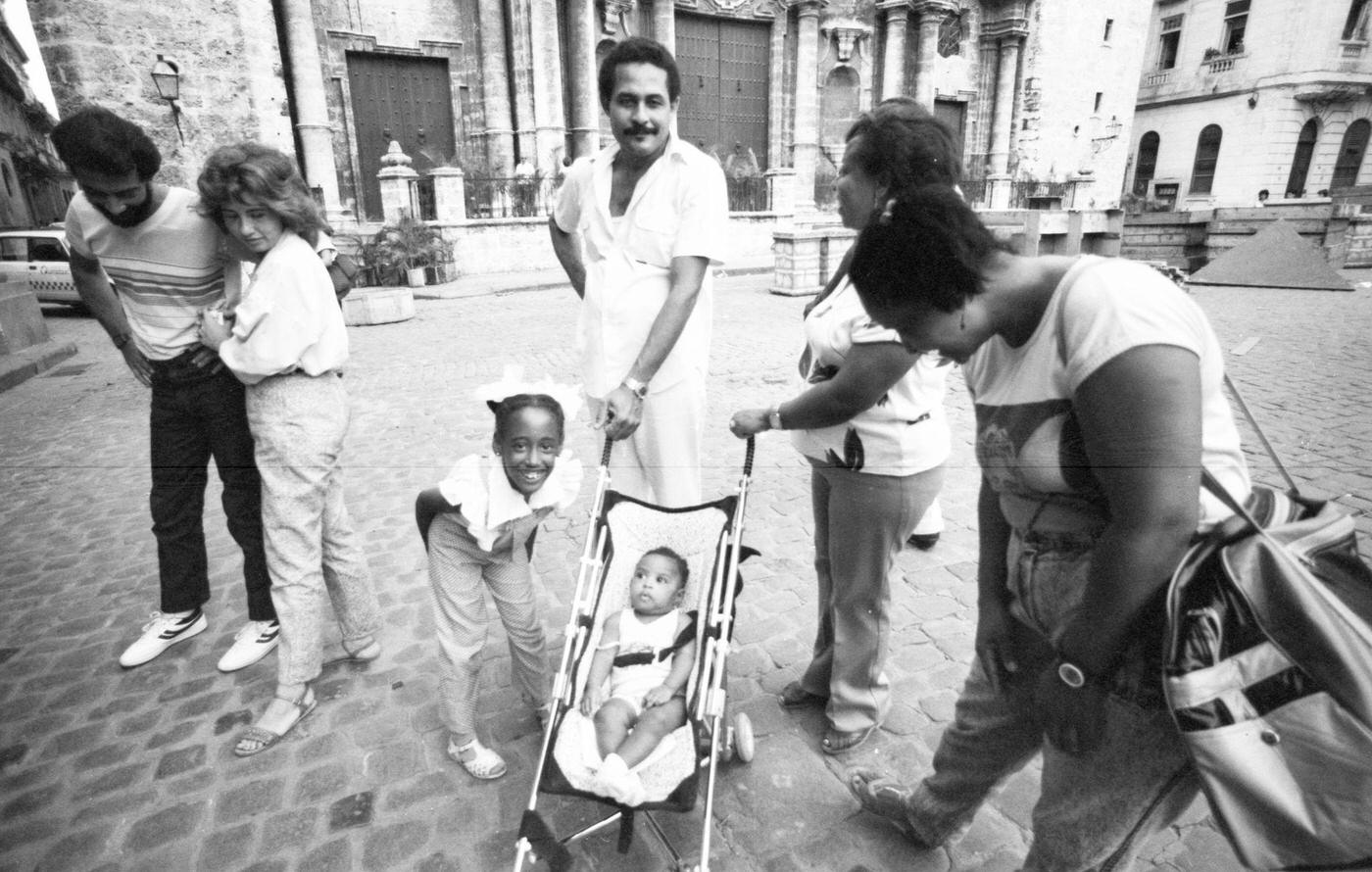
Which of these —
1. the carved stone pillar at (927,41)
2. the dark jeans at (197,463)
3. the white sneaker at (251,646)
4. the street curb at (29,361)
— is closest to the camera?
the dark jeans at (197,463)

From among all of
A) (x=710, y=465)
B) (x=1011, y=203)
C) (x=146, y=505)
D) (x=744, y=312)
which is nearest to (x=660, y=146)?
(x=710, y=465)

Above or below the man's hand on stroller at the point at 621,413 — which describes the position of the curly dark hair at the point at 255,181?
above

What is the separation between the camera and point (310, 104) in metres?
16.4

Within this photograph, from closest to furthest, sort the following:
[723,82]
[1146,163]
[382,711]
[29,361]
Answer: [382,711] < [29,361] < [723,82] < [1146,163]

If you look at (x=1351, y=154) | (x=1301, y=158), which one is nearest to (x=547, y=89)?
(x=1301, y=158)

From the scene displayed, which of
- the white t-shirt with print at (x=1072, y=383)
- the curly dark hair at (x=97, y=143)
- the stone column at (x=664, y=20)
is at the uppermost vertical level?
the stone column at (x=664, y=20)

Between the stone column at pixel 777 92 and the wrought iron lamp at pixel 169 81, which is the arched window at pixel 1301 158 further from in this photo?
the wrought iron lamp at pixel 169 81

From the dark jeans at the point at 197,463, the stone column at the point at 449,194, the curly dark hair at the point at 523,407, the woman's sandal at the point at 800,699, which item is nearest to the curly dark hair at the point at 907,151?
the curly dark hair at the point at 523,407

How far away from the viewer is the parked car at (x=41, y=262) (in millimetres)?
13336

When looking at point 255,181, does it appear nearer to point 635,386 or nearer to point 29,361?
point 635,386

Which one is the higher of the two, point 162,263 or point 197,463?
point 162,263

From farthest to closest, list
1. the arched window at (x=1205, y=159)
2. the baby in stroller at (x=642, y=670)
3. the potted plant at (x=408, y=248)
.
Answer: the arched window at (x=1205, y=159) < the potted plant at (x=408, y=248) < the baby in stroller at (x=642, y=670)

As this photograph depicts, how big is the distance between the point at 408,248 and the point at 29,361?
702 cm

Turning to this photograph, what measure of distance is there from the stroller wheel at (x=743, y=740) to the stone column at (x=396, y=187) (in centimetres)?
1522
